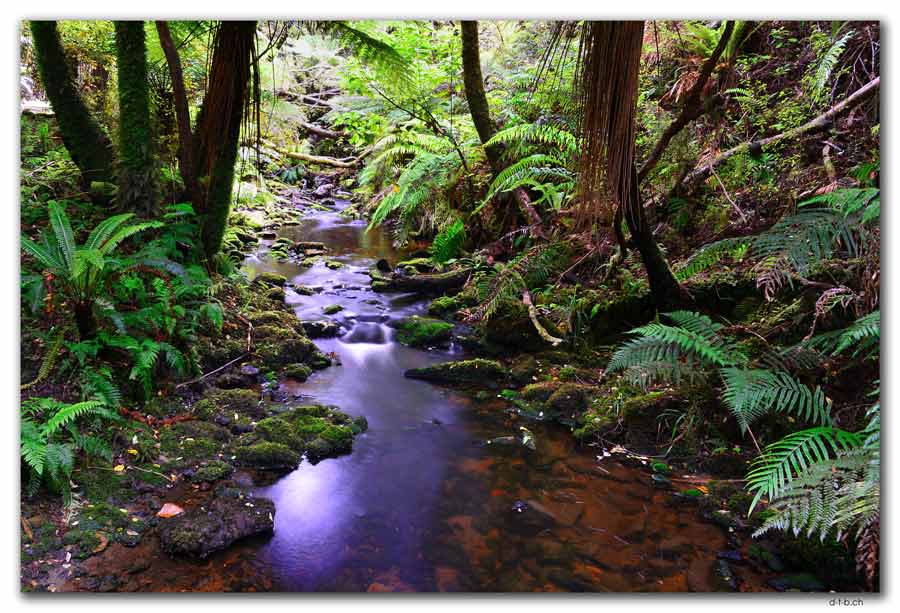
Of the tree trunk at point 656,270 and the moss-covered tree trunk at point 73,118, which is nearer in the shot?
the tree trunk at point 656,270

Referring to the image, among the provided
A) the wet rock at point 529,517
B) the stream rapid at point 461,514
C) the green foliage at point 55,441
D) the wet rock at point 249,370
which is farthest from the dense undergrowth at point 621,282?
the wet rock at point 529,517

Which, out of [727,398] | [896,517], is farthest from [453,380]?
[896,517]

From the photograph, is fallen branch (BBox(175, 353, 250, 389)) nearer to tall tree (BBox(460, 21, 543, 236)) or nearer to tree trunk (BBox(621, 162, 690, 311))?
tree trunk (BBox(621, 162, 690, 311))

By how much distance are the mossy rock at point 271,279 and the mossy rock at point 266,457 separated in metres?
2.50

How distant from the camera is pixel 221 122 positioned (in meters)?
3.25

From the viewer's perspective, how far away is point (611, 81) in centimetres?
194

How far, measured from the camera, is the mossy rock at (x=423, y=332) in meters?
4.30

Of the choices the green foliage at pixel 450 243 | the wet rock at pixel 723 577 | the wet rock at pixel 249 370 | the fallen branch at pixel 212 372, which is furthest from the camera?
the green foliage at pixel 450 243

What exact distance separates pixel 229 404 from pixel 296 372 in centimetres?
57

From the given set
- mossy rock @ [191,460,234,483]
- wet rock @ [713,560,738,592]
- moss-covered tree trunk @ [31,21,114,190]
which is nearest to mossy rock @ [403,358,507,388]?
mossy rock @ [191,460,234,483]

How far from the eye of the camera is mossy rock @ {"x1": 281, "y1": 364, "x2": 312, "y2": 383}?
11.7ft

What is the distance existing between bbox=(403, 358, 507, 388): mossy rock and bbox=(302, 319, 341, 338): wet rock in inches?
33.7

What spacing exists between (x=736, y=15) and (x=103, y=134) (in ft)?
11.7

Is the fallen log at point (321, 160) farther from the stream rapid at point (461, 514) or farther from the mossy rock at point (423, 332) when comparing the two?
the stream rapid at point (461, 514)
